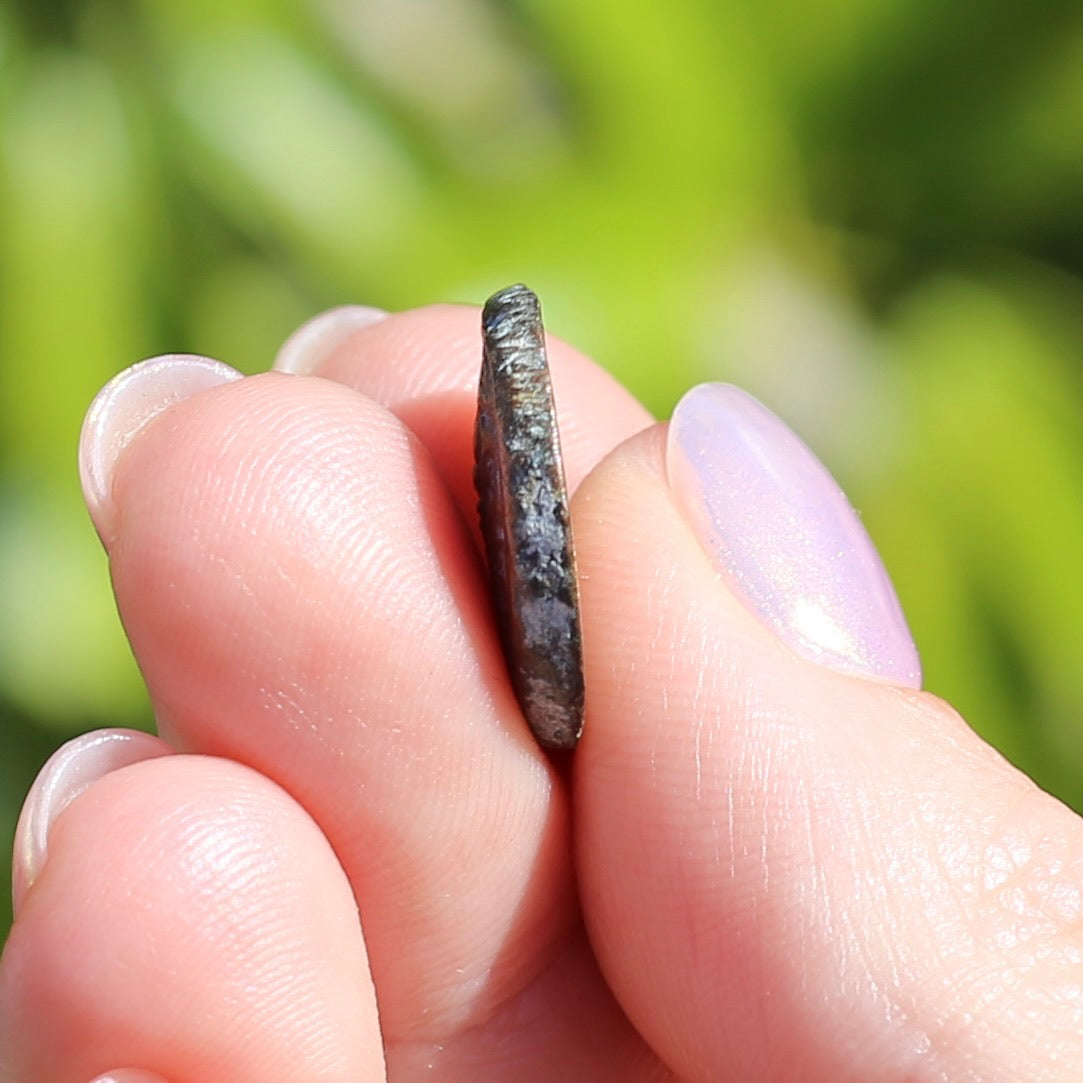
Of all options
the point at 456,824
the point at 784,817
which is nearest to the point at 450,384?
the point at 456,824

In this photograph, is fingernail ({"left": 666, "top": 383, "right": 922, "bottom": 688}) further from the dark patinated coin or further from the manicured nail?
the manicured nail

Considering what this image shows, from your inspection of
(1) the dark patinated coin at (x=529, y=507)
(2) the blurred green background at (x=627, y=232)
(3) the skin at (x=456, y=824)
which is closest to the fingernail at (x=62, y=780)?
(3) the skin at (x=456, y=824)

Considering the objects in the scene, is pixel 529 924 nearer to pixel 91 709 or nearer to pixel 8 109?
pixel 91 709

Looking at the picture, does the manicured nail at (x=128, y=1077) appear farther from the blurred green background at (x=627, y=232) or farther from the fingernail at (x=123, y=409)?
the blurred green background at (x=627, y=232)

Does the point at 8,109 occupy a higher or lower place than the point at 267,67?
lower

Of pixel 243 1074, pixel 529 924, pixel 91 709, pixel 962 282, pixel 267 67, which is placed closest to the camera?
pixel 243 1074

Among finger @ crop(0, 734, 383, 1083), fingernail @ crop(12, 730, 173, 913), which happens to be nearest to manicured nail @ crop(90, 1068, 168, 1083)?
finger @ crop(0, 734, 383, 1083)

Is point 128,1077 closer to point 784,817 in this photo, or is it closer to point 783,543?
point 784,817

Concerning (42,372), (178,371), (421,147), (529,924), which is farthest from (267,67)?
(529,924)
